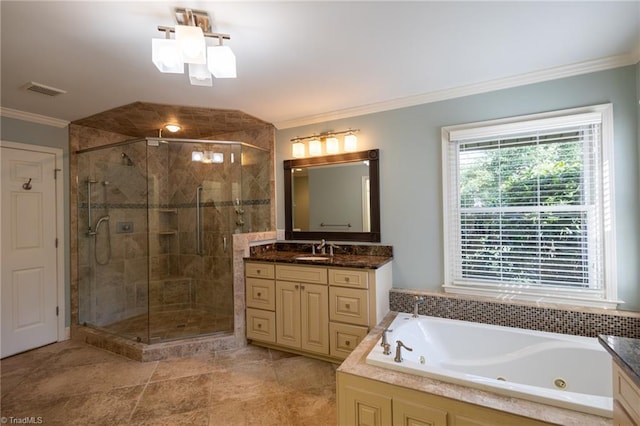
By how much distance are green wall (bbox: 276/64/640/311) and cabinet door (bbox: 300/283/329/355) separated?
2.42 feet

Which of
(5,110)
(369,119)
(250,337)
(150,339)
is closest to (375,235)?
(369,119)

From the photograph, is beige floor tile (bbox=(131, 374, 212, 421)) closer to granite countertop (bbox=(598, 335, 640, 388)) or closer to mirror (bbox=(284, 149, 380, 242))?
mirror (bbox=(284, 149, 380, 242))

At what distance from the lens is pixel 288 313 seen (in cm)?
276

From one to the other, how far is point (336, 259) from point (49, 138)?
3.29 m

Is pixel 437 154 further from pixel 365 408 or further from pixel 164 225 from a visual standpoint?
pixel 164 225

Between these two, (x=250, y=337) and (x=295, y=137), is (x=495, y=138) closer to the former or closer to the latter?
(x=295, y=137)

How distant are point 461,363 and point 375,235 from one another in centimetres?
125

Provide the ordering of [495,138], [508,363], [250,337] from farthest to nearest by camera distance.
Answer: [250,337], [495,138], [508,363]

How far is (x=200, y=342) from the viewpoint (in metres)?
2.78

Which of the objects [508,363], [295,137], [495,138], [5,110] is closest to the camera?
[508,363]

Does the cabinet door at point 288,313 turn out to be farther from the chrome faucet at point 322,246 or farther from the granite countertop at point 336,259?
the chrome faucet at point 322,246

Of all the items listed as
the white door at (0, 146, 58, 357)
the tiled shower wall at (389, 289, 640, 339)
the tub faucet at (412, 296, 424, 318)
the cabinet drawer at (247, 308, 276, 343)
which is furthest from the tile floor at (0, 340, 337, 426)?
the tiled shower wall at (389, 289, 640, 339)

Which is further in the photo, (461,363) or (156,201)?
(156,201)

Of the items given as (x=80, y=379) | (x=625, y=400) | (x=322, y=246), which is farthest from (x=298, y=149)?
(x=625, y=400)
